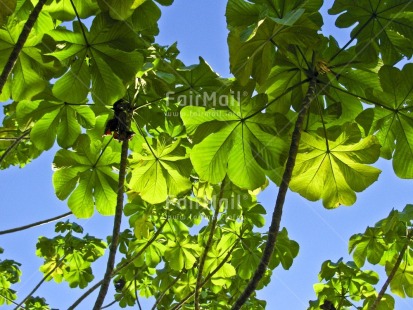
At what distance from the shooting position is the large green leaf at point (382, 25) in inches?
113

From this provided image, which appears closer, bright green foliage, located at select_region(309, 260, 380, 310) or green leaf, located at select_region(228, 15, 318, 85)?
green leaf, located at select_region(228, 15, 318, 85)

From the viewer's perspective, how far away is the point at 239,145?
2.81 meters

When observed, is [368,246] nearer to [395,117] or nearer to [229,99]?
[395,117]

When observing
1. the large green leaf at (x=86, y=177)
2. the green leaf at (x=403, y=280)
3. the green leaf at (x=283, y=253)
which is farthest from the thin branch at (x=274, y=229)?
the green leaf at (x=403, y=280)

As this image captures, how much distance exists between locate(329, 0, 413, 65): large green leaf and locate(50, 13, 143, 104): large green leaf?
3.98 feet

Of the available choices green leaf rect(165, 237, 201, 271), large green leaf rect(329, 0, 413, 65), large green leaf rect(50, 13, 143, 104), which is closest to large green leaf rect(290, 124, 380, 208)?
large green leaf rect(329, 0, 413, 65)

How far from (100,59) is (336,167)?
1460 millimetres

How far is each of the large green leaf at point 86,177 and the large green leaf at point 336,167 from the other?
1361mm

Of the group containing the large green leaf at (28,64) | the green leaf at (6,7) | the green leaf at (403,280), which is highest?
the large green leaf at (28,64)

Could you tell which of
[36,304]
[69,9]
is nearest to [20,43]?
[69,9]

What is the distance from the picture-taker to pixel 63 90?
2957 mm

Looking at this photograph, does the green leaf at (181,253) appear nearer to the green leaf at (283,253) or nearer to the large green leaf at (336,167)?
the green leaf at (283,253)

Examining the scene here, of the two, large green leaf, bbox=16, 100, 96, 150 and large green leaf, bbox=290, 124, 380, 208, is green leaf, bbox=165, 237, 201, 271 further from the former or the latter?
large green leaf, bbox=290, 124, 380, 208

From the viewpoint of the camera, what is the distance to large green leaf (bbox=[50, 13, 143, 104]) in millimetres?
2791
